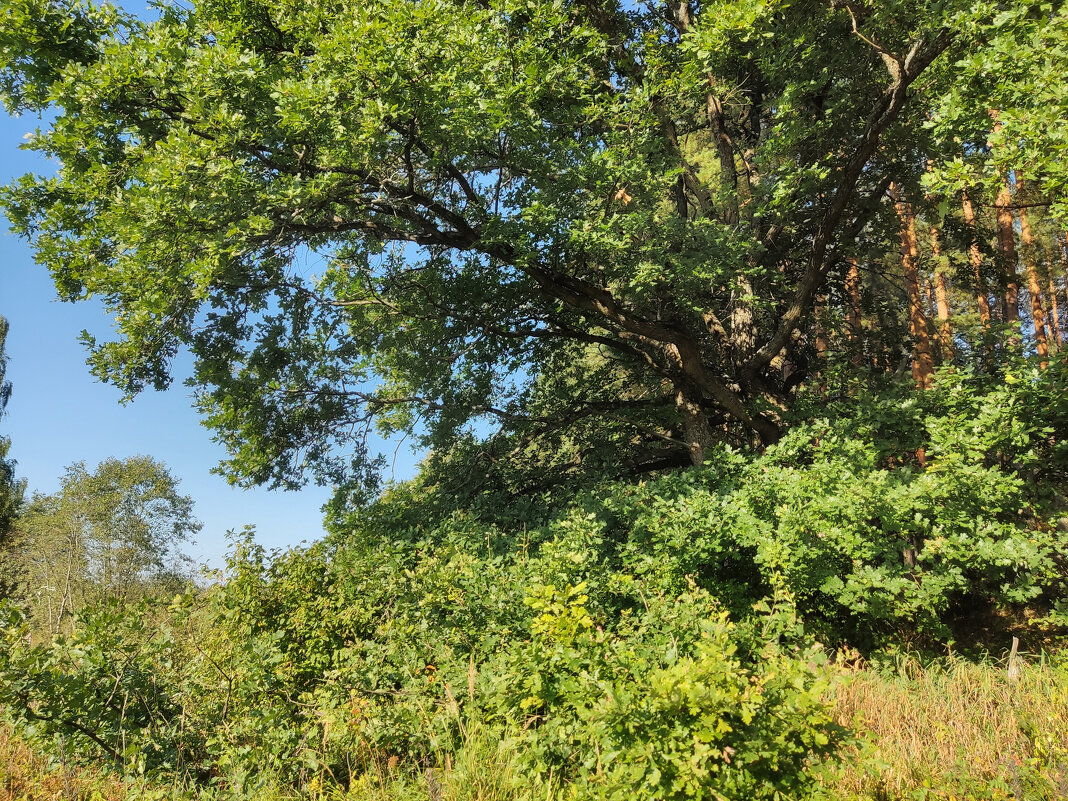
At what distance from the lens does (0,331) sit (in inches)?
945

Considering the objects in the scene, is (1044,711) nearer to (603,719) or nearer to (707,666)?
(707,666)

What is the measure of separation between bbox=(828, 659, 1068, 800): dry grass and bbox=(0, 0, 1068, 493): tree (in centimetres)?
454

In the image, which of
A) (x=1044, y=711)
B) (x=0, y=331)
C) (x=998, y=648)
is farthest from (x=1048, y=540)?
(x=0, y=331)

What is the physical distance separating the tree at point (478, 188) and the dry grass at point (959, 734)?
454cm

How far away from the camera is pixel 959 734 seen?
4078mm

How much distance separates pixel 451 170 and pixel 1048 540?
798 cm

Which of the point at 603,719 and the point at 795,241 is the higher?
the point at 795,241

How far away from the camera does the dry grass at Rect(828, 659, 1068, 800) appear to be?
329 cm

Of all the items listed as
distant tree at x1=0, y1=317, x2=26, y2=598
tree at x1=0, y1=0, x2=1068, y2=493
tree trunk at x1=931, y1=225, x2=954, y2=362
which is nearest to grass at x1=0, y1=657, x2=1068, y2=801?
tree at x1=0, y1=0, x2=1068, y2=493

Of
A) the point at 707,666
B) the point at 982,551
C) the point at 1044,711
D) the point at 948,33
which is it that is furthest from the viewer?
the point at 948,33

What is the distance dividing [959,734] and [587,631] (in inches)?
114

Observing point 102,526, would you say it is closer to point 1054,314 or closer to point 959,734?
point 959,734

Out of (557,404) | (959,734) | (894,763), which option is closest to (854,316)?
(557,404)

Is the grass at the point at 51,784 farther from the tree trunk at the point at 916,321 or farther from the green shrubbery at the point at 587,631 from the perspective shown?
the tree trunk at the point at 916,321
